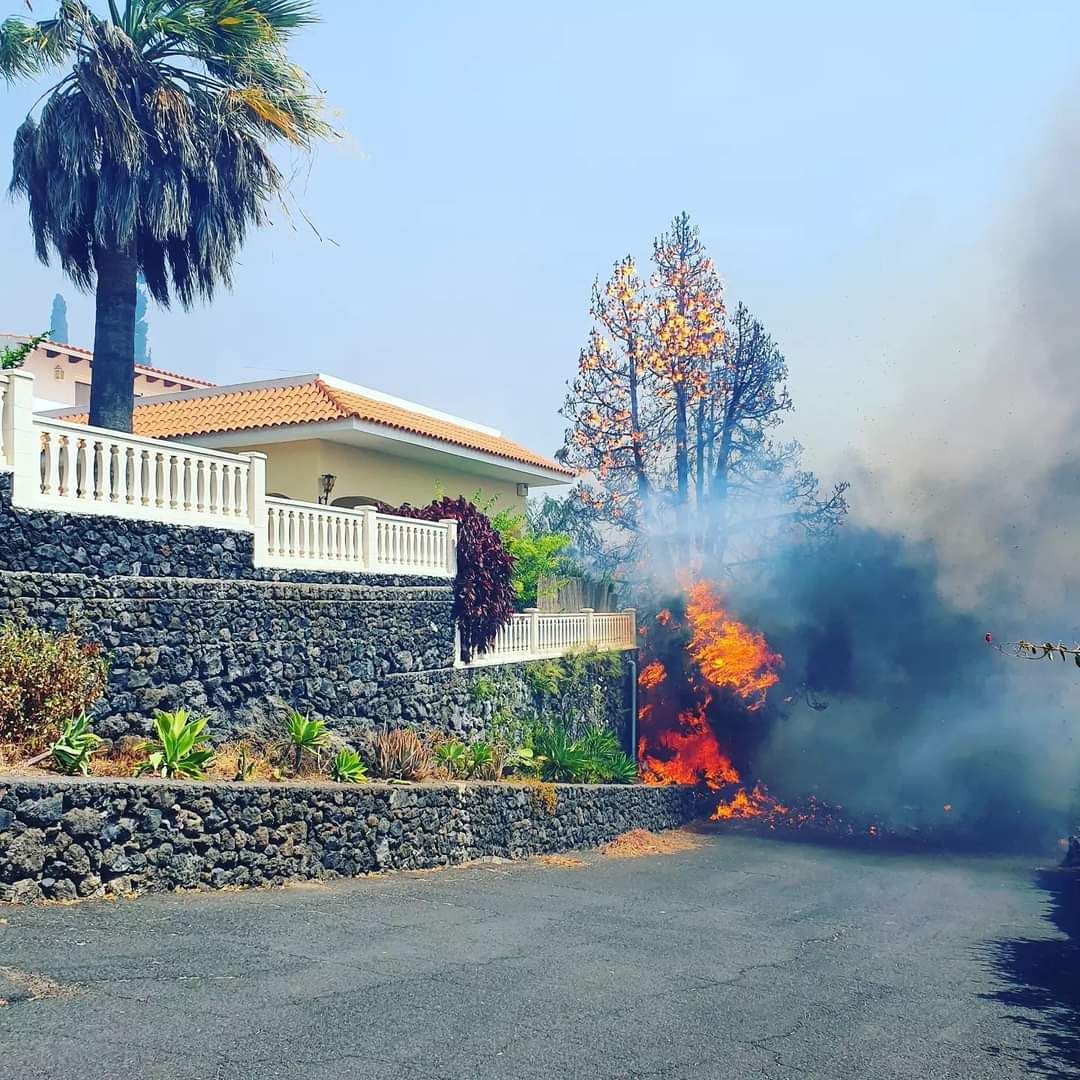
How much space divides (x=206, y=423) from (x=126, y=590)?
11.1m

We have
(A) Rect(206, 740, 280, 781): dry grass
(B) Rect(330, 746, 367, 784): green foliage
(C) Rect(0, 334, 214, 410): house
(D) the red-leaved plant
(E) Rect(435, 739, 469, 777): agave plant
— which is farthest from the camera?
(C) Rect(0, 334, 214, 410): house

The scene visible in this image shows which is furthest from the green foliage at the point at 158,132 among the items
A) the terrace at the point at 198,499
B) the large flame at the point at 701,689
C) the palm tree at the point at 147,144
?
the large flame at the point at 701,689

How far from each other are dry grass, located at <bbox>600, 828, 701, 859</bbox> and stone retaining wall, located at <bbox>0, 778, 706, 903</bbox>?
104 inches

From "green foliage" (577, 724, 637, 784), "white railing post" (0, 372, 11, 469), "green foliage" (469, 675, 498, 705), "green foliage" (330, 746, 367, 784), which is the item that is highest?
"white railing post" (0, 372, 11, 469)

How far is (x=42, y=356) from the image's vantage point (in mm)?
31672

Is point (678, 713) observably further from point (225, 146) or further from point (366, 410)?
point (225, 146)

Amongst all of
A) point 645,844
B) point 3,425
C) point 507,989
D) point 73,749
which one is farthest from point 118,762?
point 645,844

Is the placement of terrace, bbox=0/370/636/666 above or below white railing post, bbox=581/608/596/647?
above

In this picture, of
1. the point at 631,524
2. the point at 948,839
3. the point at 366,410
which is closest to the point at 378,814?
the point at 366,410

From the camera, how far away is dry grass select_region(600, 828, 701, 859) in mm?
20516

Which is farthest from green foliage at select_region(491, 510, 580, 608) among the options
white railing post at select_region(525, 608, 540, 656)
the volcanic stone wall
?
the volcanic stone wall

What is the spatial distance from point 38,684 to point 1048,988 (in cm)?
1019

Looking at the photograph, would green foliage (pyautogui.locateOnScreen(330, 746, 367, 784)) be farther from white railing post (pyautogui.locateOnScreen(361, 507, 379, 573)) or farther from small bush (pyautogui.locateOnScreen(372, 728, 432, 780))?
white railing post (pyautogui.locateOnScreen(361, 507, 379, 573))

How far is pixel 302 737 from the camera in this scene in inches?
564
